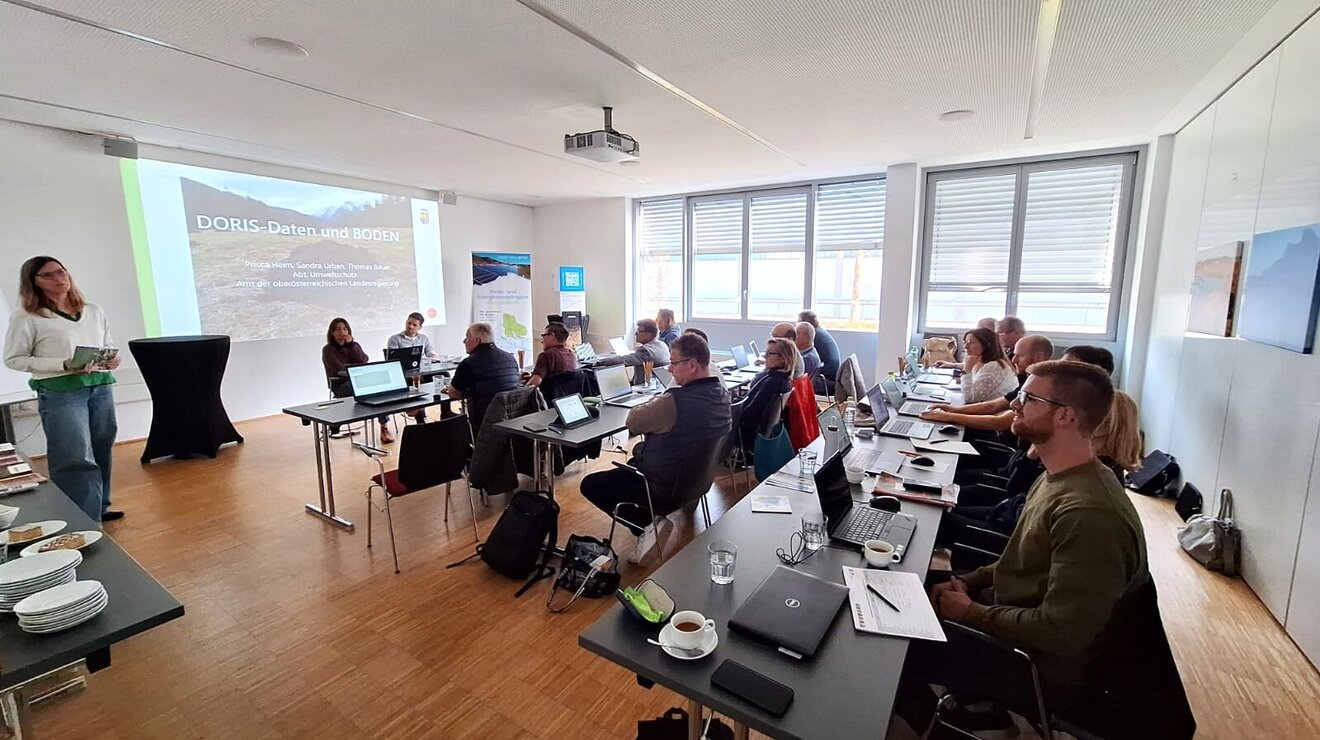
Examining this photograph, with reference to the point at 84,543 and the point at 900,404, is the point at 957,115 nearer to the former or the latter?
the point at 900,404

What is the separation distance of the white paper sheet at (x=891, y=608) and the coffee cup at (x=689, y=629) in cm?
40

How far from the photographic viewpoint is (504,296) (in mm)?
8742

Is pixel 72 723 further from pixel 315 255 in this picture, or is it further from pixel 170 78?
pixel 315 255

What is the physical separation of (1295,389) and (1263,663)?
1290mm

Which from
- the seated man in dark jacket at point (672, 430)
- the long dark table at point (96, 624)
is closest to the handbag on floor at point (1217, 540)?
the seated man in dark jacket at point (672, 430)

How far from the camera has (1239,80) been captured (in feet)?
11.7

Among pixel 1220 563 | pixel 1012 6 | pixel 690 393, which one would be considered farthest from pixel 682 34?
pixel 1220 563

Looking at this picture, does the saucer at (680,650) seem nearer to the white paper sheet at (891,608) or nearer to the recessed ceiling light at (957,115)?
the white paper sheet at (891,608)

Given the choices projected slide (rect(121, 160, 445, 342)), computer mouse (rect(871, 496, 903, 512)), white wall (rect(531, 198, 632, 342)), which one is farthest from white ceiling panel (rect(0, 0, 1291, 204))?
white wall (rect(531, 198, 632, 342))

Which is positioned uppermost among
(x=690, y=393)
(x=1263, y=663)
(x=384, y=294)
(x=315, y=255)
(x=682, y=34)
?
(x=682, y=34)

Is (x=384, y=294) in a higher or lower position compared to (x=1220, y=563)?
higher

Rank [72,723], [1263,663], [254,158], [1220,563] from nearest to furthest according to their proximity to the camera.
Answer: [72,723], [1263,663], [1220,563], [254,158]

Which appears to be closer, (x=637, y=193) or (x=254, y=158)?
(x=254, y=158)

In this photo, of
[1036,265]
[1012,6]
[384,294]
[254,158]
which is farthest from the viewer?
[384,294]
